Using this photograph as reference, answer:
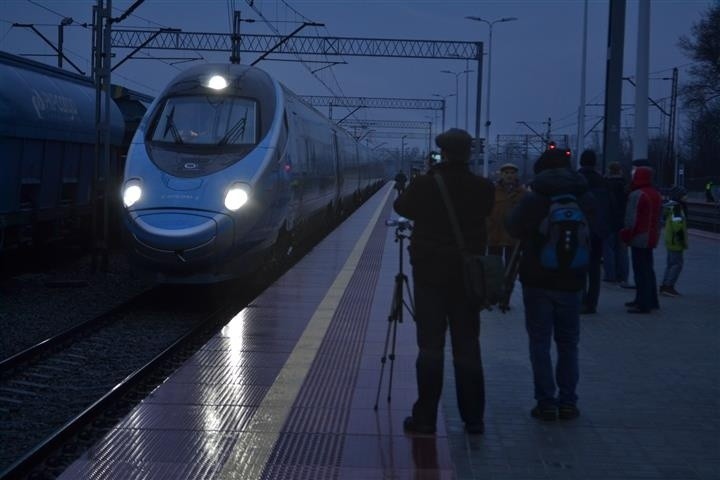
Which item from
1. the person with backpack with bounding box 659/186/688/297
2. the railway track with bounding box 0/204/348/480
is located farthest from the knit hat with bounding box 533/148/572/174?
the person with backpack with bounding box 659/186/688/297

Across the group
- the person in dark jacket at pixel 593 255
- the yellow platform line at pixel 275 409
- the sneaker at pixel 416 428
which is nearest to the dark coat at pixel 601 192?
the person in dark jacket at pixel 593 255

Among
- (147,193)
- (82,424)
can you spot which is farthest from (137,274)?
(82,424)

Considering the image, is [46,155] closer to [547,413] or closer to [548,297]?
[548,297]

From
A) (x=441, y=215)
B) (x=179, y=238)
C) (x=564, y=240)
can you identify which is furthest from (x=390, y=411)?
(x=179, y=238)

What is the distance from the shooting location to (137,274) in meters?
12.0

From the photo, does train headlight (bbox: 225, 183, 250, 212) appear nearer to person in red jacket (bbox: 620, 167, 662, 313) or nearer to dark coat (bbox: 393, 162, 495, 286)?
person in red jacket (bbox: 620, 167, 662, 313)

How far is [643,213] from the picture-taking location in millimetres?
11406

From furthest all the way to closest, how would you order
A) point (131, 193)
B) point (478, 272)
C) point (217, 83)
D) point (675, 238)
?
point (217, 83), point (675, 238), point (131, 193), point (478, 272)

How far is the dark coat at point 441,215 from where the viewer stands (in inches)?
245

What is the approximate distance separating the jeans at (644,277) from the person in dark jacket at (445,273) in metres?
5.53

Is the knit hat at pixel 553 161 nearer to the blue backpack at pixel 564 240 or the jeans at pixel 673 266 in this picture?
the blue backpack at pixel 564 240

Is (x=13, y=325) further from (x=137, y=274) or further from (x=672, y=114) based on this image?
(x=672, y=114)

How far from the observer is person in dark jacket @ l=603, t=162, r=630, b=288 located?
13155mm

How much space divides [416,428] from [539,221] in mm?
1561
